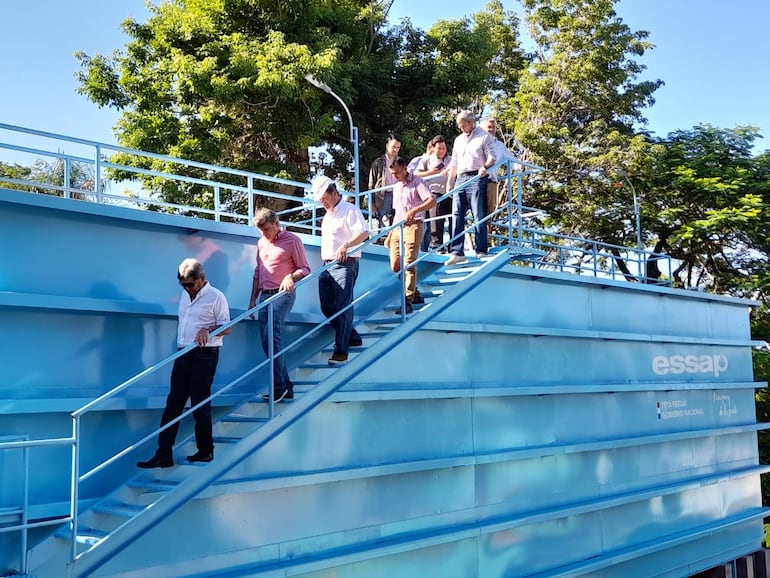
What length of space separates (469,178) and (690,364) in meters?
4.41

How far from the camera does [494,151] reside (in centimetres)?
758

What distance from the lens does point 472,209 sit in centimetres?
753

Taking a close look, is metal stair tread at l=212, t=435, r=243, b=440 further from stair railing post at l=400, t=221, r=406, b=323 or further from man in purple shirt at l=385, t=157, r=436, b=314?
man in purple shirt at l=385, t=157, r=436, b=314

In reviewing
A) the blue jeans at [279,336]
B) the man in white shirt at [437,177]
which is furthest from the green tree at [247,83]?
the blue jeans at [279,336]

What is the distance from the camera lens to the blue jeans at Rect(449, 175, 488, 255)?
24.5 feet

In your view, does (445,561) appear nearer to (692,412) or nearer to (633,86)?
(692,412)

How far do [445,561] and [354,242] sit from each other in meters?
2.76

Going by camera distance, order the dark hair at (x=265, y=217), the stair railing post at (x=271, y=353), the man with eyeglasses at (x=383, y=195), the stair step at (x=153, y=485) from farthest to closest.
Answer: the man with eyeglasses at (x=383, y=195) < the dark hair at (x=265, y=217) < the stair railing post at (x=271, y=353) < the stair step at (x=153, y=485)

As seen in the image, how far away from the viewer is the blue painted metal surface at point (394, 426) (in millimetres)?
4965

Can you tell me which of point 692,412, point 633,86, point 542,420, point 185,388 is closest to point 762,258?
point 633,86

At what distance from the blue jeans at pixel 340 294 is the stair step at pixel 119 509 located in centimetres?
175

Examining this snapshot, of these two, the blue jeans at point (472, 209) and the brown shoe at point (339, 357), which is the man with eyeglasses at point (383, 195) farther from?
the brown shoe at point (339, 357)

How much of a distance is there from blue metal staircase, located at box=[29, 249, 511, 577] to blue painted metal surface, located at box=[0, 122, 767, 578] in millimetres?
21

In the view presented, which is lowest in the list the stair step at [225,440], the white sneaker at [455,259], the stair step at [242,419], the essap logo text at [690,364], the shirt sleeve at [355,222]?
the stair step at [225,440]
